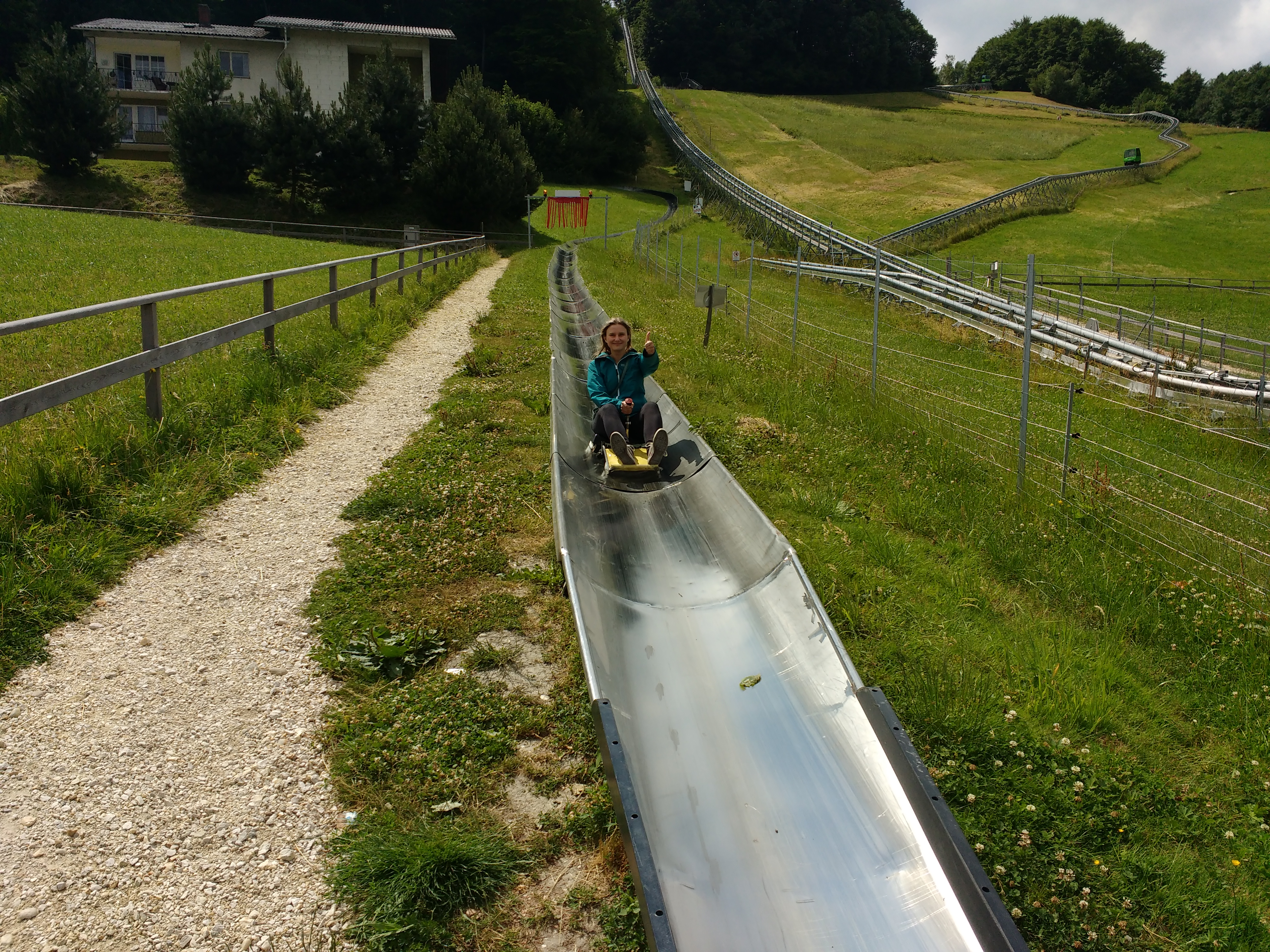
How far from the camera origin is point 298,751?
3.55 meters

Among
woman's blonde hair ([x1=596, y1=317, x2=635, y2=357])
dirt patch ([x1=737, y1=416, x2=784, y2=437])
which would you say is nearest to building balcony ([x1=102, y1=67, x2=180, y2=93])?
woman's blonde hair ([x1=596, y1=317, x2=635, y2=357])

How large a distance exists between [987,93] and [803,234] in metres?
77.9

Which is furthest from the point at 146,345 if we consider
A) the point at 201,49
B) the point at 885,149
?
the point at 885,149

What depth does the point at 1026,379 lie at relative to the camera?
6.18 metres

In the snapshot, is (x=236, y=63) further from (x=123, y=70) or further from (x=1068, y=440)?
(x=1068, y=440)

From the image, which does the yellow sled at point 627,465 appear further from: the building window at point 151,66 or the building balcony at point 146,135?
the building window at point 151,66

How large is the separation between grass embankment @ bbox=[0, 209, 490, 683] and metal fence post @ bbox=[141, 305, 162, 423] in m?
0.11

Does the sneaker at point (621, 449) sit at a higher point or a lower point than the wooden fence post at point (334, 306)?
lower

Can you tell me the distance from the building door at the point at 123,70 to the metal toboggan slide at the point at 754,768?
54641mm

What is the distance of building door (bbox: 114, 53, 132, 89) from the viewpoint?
48.6 m

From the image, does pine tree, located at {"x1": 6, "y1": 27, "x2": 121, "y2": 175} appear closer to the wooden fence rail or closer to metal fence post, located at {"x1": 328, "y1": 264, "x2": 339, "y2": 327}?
metal fence post, located at {"x1": 328, "y1": 264, "x2": 339, "y2": 327}

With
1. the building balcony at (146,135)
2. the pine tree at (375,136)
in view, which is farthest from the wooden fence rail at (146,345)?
the building balcony at (146,135)

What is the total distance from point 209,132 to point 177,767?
40879 mm

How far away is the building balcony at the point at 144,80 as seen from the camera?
158 feet
